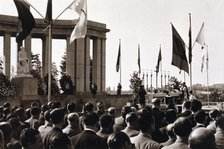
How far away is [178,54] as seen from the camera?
58.4 feet

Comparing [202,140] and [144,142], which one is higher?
[202,140]

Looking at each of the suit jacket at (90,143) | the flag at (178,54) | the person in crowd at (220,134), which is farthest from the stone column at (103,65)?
the suit jacket at (90,143)

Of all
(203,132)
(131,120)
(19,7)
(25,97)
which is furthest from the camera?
(25,97)

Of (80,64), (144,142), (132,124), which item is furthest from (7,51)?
(144,142)

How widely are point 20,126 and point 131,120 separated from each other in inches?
87.9

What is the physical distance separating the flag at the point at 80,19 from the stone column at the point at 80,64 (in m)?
28.7

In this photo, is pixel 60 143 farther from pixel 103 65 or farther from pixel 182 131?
pixel 103 65

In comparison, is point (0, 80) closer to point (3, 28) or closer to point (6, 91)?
point (6, 91)

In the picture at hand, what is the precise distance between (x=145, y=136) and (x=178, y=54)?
12.1m

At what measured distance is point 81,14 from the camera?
63.6ft

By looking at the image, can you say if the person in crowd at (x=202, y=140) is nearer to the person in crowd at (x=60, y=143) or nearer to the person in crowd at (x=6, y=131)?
the person in crowd at (x=60, y=143)

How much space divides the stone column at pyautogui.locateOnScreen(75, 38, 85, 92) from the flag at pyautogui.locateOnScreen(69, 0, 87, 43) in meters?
28.7

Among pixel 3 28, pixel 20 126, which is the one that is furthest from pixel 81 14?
pixel 3 28

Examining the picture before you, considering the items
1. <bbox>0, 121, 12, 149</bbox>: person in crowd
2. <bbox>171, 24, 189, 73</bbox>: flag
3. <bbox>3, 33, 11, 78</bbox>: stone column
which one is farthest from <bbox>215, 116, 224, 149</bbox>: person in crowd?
<bbox>3, 33, 11, 78</bbox>: stone column
